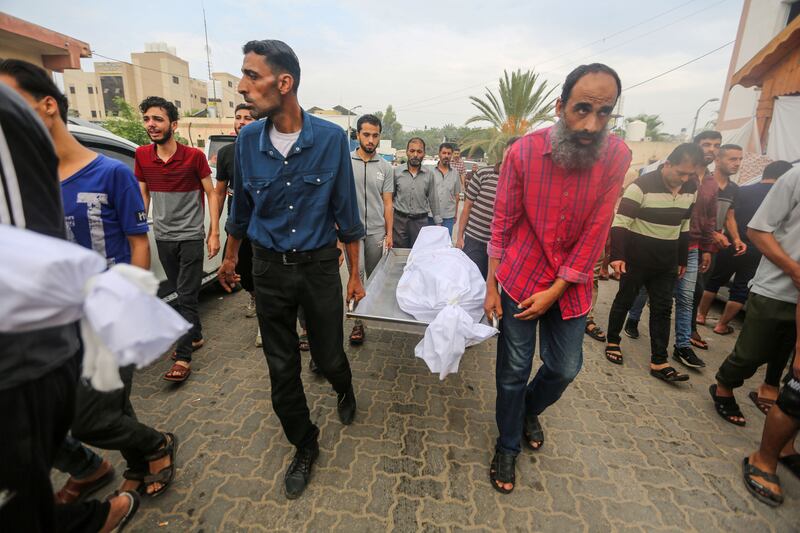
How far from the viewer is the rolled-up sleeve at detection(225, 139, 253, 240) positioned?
202 centimetres

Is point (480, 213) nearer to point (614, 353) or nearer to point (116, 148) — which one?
point (614, 353)

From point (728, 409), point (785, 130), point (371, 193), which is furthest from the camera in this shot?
point (785, 130)

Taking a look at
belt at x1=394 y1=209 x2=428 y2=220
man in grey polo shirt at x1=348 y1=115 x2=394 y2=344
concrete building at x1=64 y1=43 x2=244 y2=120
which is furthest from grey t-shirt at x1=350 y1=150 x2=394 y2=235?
concrete building at x1=64 y1=43 x2=244 y2=120

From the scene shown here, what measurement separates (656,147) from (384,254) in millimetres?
32677

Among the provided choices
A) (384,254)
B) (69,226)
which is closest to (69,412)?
(69,226)

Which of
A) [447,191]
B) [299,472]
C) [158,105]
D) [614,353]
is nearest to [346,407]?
[299,472]

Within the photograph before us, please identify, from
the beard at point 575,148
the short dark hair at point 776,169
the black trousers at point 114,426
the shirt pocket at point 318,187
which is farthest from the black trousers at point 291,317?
the short dark hair at point 776,169

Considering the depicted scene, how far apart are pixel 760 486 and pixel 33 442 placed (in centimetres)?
333

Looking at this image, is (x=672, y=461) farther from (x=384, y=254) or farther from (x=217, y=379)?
(x=217, y=379)

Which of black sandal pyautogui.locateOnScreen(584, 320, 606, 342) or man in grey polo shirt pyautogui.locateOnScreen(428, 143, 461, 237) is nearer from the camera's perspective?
black sandal pyautogui.locateOnScreen(584, 320, 606, 342)

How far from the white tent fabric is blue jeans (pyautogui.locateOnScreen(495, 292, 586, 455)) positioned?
6.69 metres

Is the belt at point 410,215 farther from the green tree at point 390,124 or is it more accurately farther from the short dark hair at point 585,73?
the green tree at point 390,124

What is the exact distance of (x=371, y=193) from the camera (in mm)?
3881

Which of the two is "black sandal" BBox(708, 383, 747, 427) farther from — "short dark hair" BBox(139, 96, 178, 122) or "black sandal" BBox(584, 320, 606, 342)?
"short dark hair" BBox(139, 96, 178, 122)
